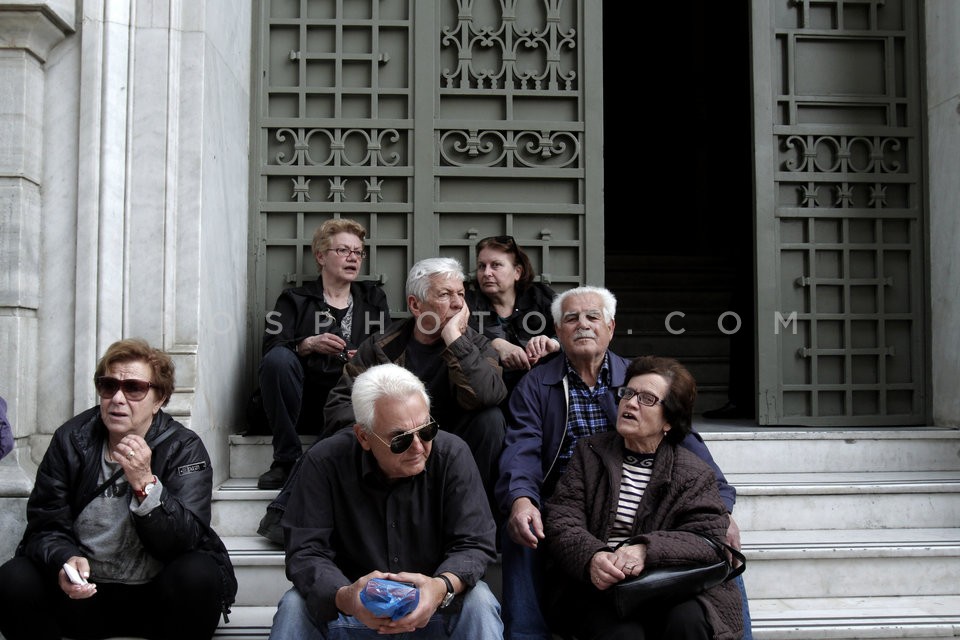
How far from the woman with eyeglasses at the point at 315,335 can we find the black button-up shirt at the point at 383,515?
1.28m

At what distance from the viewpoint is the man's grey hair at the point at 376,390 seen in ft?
9.04

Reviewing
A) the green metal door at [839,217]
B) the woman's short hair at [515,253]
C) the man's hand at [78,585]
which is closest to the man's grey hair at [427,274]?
the woman's short hair at [515,253]

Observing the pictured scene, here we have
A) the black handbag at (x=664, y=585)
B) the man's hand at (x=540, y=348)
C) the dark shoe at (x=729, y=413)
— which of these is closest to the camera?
the black handbag at (x=664, y=585)

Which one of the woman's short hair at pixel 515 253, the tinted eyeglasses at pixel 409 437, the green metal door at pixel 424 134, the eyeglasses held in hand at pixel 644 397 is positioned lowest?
the tinted eyeglasses at pixel 409 437

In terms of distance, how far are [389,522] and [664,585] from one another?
0.86m

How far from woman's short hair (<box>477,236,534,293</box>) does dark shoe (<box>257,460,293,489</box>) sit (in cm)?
138

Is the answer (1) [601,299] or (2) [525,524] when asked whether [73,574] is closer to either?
(2) [525,524]

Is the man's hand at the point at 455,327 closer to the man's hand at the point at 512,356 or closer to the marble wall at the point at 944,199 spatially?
the man's hand at the point at 512,356

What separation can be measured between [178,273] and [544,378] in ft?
5.70

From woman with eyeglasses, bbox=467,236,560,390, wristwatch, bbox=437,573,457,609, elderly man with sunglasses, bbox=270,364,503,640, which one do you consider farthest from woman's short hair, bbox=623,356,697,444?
woman with eyeglasses, bbox=467,236,560,390

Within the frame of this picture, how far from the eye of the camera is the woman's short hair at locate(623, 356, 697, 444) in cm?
311

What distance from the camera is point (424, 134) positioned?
16.0 ft

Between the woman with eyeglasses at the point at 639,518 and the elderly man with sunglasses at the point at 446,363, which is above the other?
the elderly man with sunglasses at the point at 446,363

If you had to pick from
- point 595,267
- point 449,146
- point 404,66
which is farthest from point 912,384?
point 404,66
